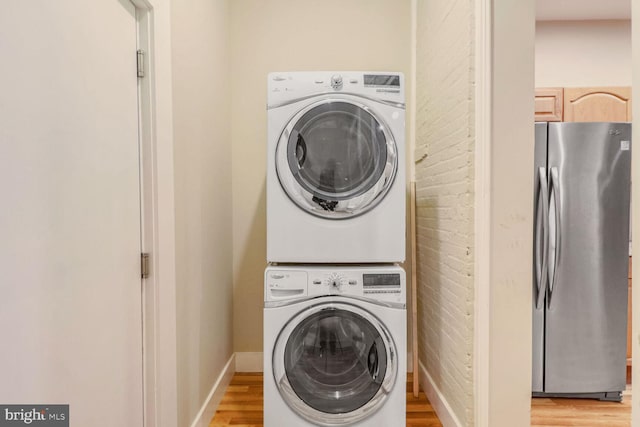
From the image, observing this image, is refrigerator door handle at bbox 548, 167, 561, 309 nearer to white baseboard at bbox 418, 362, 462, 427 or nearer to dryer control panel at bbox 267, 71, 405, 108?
white baseboard at bbox 418, 362, 462, 427

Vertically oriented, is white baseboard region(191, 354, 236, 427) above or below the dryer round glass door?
below

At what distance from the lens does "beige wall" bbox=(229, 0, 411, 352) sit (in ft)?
9.21

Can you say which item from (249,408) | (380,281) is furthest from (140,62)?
(249,408)

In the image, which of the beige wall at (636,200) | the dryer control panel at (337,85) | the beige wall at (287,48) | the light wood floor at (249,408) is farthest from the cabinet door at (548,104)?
the beige wall at (636,200)

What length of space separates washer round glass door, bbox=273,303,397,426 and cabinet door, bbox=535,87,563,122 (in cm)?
231

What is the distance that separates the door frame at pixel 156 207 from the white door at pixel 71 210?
43 millimetres

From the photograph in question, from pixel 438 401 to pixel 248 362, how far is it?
1.31m

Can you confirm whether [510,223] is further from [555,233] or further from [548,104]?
[548,104]

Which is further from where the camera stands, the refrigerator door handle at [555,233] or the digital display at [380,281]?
the refrigerator door handle at [555,233]

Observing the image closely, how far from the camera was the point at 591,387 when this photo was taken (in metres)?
2.41

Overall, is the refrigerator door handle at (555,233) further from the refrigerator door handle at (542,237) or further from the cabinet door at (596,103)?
the cabinet door at (596,103)

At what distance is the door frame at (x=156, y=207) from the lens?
149 centimetres

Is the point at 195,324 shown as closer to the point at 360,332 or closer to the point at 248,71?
the point at 360,332

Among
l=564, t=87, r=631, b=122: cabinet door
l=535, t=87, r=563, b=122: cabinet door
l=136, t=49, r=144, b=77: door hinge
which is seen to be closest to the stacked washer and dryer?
l=136, t=49, r=144, b=77: door hinge
